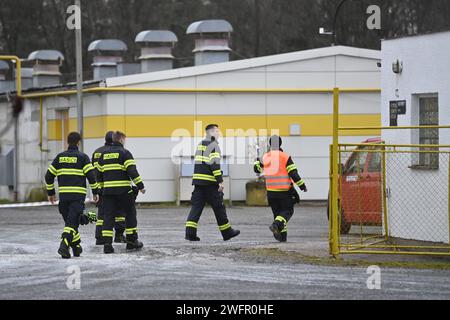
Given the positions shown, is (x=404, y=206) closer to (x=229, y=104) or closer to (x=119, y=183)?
(x=119, y=183)

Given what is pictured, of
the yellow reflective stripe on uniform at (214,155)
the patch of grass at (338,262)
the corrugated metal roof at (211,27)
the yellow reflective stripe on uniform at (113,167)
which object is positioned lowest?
the patch of grass at (338,262)

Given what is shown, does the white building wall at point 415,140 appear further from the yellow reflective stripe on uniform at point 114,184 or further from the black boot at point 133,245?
the yellow reflective stripe on uniform at point 114,184

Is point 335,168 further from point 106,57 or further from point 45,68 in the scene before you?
point 45,68

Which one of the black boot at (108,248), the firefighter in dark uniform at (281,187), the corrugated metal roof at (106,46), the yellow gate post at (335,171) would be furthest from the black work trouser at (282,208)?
the corrugated metal roof at (106,46)

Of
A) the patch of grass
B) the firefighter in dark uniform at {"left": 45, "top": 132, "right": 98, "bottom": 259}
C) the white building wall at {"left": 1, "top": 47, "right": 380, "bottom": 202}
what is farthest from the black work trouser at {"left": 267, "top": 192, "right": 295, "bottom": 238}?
the white building wall at {"left": 1, "top": 47, "right": 380, "bottom": 202}

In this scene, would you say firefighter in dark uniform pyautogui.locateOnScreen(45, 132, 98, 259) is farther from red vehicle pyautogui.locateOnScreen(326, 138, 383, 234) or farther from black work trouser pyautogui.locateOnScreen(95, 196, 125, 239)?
red vehicle pyautogui.locateOnScreen(326, 138, 383, 234)

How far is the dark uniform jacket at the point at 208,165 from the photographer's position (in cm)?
1734

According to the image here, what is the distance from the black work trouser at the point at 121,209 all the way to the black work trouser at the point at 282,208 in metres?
2.53

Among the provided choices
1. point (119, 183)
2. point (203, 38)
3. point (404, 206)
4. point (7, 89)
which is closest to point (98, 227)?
point (119, 183)

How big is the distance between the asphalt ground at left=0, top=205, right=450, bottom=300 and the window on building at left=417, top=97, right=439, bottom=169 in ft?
5.47

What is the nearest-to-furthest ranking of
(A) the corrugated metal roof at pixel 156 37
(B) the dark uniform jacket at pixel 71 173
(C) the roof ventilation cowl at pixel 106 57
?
(B) the dark uniform jacket at pixel 71 173 → (A) the corrugated metal roof at pixel 156 37 → (C) the roof ventilation cowl at pixel 106 57

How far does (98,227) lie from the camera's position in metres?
17.3
